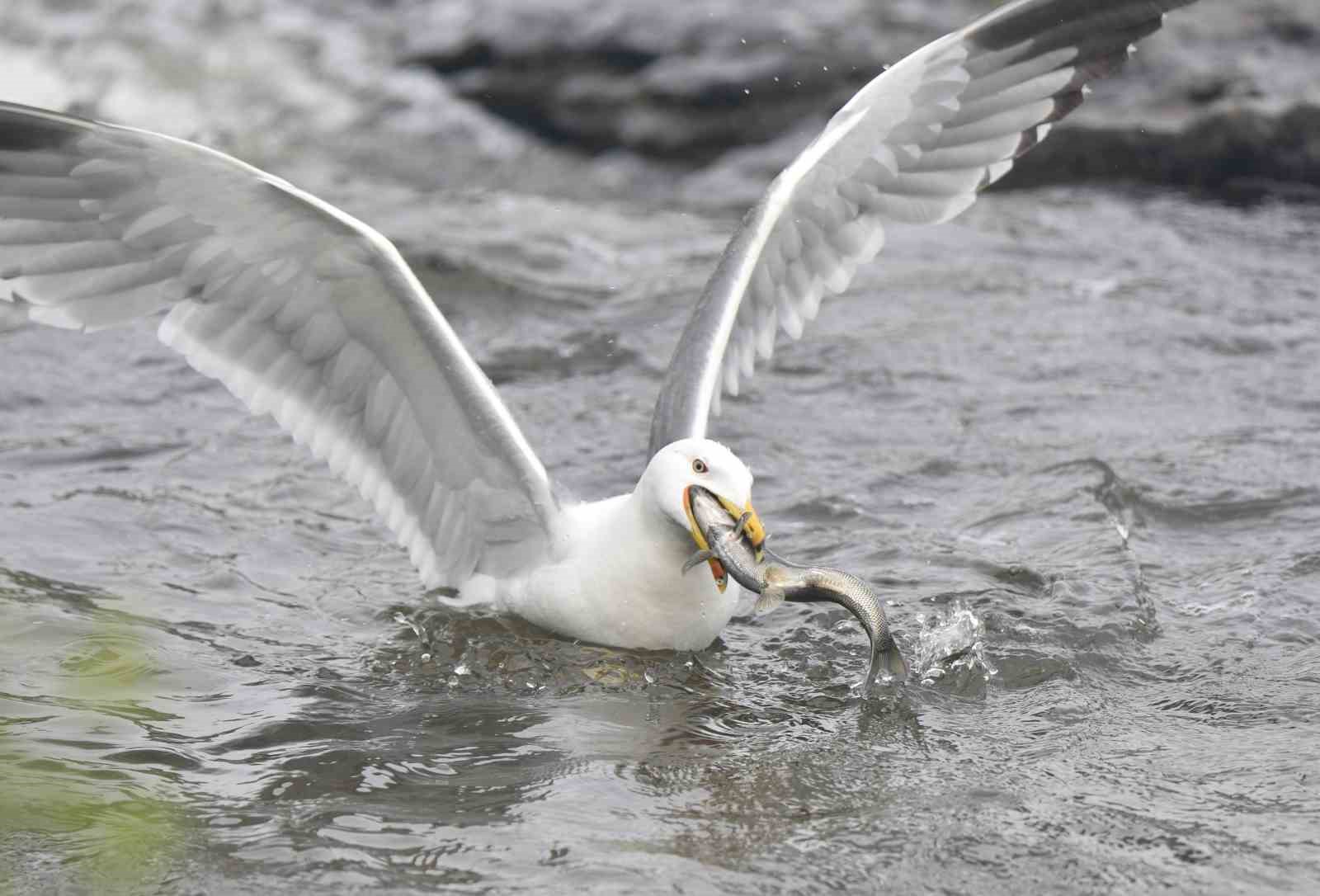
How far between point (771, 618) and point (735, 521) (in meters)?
1.10

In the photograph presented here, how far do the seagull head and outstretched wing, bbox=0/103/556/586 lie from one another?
74 centimetres

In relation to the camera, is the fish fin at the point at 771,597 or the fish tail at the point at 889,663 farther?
the fish tail at the point at 889,663

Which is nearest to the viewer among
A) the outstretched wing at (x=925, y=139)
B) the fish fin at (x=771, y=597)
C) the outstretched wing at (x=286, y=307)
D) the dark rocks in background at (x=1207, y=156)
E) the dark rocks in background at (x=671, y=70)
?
the fish fin at (x=771, y=597)

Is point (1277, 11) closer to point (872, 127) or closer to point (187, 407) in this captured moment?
point (872, 127)

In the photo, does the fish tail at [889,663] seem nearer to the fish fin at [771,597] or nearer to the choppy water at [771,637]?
the choppy water at [771,637]

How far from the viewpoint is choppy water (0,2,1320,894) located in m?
4.47

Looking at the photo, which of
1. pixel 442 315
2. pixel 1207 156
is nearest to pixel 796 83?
pixel 1207 156

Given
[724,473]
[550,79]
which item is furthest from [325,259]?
[550,79]

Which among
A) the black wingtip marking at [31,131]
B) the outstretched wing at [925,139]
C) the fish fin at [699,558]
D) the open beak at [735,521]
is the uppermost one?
the black wingtip marking at [31,131]

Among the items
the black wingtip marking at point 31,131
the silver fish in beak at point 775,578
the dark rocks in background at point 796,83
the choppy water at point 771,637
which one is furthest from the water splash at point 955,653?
the dark rocks in background at point 796,83

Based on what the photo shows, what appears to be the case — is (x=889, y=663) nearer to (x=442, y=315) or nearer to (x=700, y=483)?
(x=700, y=483)

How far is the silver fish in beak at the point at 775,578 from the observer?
5.18 m

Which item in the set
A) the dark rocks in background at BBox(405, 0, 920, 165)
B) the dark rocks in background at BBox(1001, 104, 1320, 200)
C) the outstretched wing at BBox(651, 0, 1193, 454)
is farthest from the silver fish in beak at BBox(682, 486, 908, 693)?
the dark rocks in background at BBox(405, 0, 920, 165)

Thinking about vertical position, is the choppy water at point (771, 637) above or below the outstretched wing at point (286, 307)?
below
